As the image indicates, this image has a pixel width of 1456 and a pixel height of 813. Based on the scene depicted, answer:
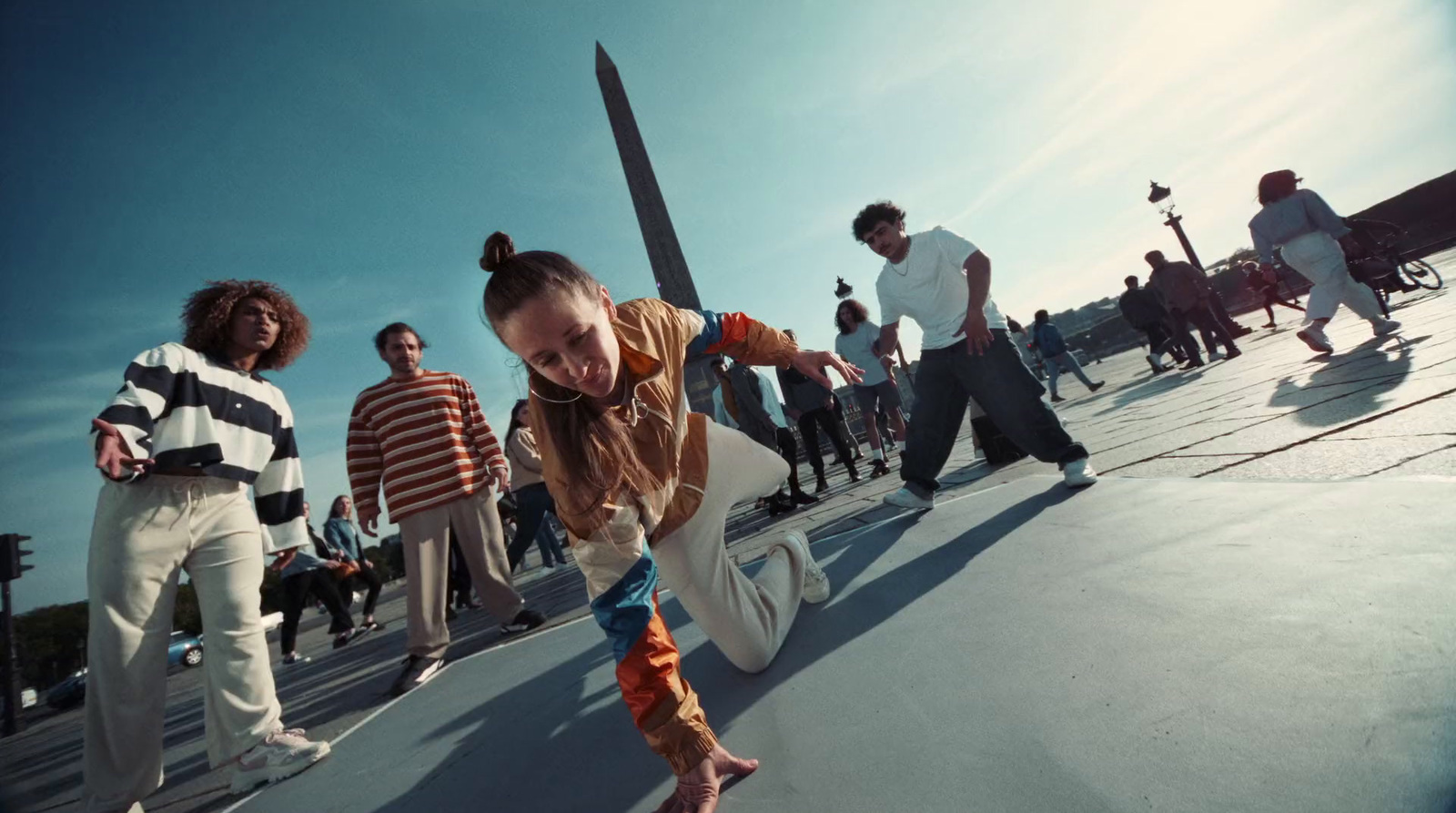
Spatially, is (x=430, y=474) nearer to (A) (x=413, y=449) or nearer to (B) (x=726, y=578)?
(A) (x=413, y=449)

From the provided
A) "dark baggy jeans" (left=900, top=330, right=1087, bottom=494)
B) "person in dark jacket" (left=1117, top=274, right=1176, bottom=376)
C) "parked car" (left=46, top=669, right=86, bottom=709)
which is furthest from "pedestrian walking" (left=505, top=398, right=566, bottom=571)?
"parked car" (left=46, top=669, right=86, bottom=709)

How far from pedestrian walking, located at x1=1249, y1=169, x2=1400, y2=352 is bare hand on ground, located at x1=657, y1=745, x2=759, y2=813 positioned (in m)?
5.54

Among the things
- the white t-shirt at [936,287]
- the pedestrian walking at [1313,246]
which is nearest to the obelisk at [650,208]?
the pedestrian walking at [1313,246]

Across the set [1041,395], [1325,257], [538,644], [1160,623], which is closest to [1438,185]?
[1325,257]

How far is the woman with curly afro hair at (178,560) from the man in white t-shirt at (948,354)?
8.82 feet

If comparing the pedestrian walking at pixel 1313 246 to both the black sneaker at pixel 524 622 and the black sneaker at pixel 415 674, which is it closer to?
the black sneaker at pixel 524 622

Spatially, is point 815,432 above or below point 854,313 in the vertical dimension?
below

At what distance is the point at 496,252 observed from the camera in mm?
1513

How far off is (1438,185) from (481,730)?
1928 cm

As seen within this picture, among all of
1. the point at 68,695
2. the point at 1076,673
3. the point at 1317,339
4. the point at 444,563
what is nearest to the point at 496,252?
the point at 1076,673

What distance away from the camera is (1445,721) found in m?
0.72

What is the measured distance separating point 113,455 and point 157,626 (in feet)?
1.79

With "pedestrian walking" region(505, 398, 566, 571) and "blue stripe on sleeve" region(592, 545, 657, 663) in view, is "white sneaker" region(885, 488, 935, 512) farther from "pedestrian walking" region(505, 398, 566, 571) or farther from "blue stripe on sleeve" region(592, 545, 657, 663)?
"pedestrian walking" region(505, 398, 566, 571)

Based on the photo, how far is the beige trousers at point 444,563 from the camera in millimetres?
2814
